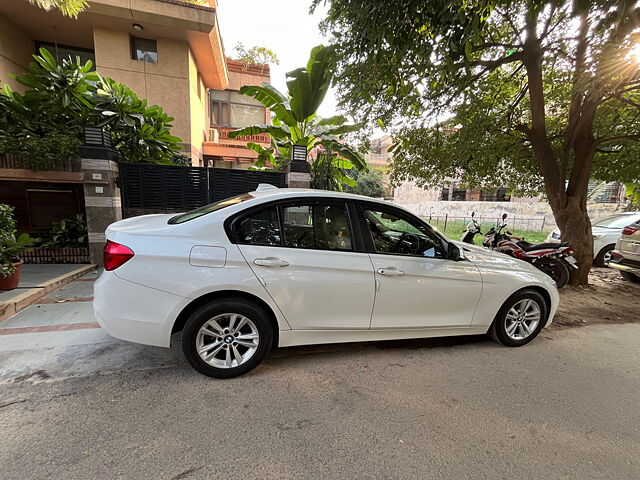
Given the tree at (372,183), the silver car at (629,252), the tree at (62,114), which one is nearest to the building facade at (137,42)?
the tree at (62,114)

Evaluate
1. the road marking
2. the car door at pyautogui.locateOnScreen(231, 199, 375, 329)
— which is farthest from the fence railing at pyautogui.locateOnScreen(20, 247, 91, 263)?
the car door at pyautogui.locateOnScreen(231, 199, 375, 329)

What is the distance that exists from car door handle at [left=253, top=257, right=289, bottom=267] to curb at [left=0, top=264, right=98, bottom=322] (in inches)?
139

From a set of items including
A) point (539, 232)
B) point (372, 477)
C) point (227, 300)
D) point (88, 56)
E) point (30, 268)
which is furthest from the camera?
point (539, 232)

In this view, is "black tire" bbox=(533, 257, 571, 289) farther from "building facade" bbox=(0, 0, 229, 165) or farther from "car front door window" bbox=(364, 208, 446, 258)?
"building facade" bbox=(0, 0, 229, 165)

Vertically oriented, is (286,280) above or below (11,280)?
above

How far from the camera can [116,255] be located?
8.40 feet

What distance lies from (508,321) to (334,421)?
2.48m

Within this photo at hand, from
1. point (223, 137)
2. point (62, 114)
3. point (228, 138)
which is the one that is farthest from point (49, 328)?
point (223, 137)

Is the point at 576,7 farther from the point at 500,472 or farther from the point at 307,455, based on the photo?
the point at 307,455

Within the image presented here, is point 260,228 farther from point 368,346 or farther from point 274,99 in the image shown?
point 274,99

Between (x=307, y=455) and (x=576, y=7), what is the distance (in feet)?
15.6

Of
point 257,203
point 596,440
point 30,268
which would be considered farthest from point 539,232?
point 30,268

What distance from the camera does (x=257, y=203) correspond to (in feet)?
9.32

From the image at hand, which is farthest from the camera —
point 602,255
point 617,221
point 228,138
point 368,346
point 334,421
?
point 228,138
